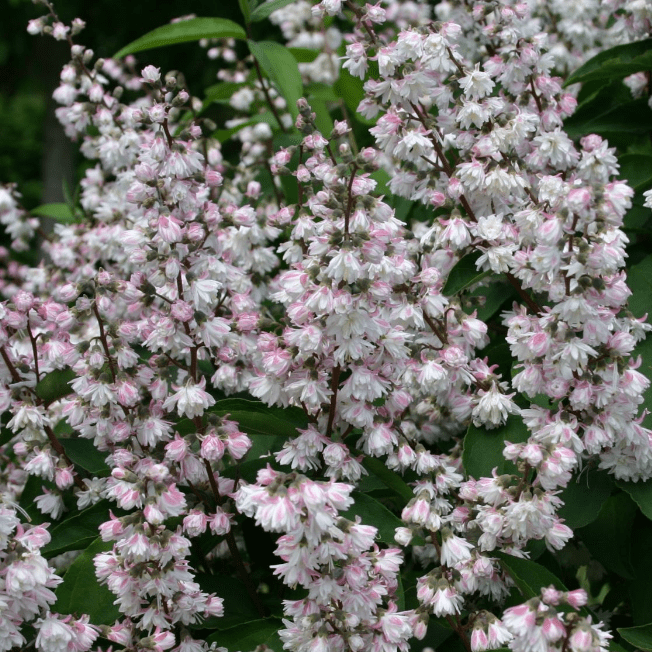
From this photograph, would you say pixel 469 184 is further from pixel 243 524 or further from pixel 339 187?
pixel 243 524

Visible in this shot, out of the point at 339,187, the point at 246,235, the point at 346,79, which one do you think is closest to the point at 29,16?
the point at 346,79

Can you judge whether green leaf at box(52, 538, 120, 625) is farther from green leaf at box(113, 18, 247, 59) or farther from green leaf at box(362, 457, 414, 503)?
green leaf at box(113, 18, 247, 59)

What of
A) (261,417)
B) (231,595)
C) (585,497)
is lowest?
(231,595)

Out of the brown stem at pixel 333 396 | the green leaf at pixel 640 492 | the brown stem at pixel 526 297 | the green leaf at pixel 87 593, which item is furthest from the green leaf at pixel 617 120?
the green leaf at pixel 87 593

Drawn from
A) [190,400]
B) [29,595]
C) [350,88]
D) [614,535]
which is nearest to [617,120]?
[350,88]

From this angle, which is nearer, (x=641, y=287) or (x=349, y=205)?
Result: (x=349, y=205)

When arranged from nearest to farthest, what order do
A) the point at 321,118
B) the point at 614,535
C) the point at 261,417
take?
the point at 261,417 < the point at 614,535 < the point at 321,118

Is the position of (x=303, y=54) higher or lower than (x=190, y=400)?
higher

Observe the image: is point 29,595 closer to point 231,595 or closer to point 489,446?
point 231,595
